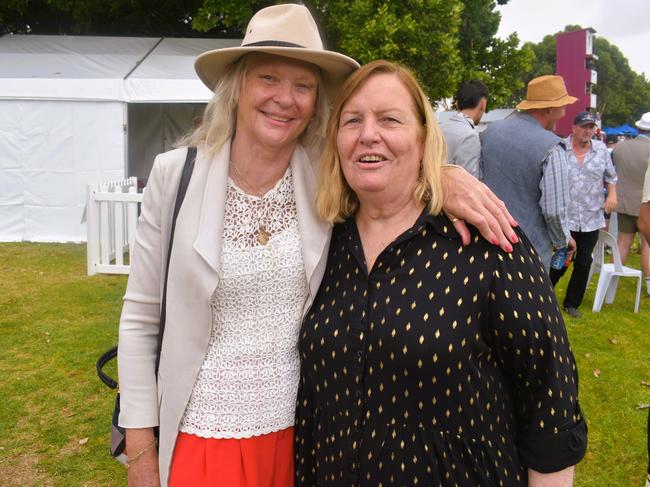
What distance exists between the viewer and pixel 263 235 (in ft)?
6.52

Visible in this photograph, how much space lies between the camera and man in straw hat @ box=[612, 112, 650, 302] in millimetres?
7977

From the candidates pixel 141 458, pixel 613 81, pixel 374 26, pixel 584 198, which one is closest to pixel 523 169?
pixel 584 198

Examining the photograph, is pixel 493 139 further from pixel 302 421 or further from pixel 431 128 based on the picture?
pixel 302 421

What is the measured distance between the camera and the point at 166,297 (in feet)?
6.27

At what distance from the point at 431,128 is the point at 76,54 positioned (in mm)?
12122

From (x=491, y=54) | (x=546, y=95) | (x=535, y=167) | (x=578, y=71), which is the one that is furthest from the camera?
(x=578, y=71)

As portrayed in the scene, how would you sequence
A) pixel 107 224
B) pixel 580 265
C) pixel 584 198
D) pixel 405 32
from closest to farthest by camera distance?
pixel 580 265 < pixel 584 198 < pixel 107 224 < pixel 405 32

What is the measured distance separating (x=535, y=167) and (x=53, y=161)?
884cm

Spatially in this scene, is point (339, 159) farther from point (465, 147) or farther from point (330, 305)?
point (465, 147)

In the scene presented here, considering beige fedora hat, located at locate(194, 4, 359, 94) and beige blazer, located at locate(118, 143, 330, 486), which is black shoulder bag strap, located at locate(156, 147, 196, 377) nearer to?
beige blazer, located at locate(118, 143, 330, 486)

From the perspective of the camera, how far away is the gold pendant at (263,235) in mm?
1974

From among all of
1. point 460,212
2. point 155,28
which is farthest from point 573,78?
point 460,212

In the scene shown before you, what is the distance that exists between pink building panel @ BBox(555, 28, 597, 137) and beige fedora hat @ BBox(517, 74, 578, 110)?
15.5 metres

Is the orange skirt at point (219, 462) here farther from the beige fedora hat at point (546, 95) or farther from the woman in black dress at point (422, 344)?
the beige fedora hat at point (546, 95)
